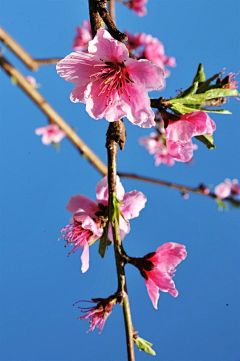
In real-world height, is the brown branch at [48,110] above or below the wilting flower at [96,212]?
above

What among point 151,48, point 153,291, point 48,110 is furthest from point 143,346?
point 151,48

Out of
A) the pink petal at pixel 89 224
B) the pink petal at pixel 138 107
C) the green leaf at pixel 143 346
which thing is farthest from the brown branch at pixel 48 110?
the green leaf at pixel 143 346

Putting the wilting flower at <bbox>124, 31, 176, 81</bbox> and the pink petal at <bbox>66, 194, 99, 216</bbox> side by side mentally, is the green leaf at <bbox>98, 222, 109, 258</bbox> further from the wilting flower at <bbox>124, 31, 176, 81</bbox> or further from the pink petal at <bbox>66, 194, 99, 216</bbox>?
the wilting flower at <bbox>124, 31, 176, 81</bbox>

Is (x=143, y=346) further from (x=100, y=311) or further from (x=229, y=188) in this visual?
(x=229, y=188)

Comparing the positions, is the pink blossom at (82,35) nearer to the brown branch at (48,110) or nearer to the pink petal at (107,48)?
the brown branch at (48,110)

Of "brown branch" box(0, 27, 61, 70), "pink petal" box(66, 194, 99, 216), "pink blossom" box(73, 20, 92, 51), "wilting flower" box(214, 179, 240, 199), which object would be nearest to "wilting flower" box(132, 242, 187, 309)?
"pink petal" box(66, 194, 99, 216)

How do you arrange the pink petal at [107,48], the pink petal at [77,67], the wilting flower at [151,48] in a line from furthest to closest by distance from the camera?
1. the wilting flower at [151,48]
2. the pink petal at [77,67]
3. the pink petal at [107,48]
